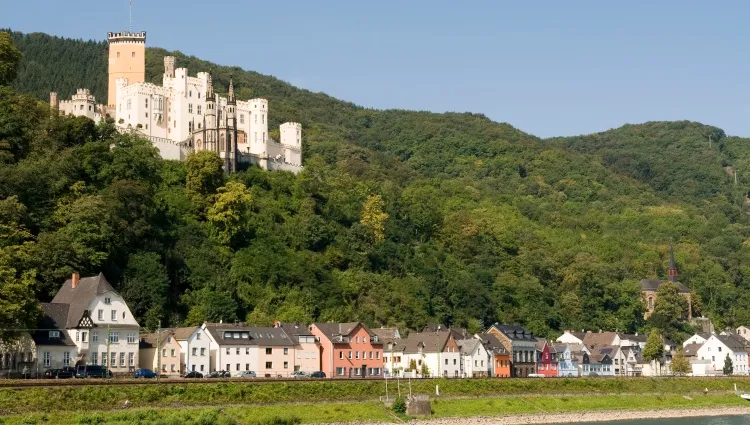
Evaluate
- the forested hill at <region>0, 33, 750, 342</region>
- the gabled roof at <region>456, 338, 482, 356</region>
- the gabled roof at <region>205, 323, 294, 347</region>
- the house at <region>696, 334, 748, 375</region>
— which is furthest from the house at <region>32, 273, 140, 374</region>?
the house at <region>696, 334, 748, 375</region>

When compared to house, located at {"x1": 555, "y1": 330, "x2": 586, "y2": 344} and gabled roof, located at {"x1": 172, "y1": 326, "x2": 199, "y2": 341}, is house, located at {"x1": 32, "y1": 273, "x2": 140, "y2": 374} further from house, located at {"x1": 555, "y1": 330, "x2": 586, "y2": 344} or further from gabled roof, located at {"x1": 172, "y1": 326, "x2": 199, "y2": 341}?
house, located at {"x1": 555, "y1": 330, "x2": 586, "y2": 344}

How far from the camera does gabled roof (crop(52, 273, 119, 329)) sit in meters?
68.5

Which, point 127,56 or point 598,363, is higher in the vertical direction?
point 127,56

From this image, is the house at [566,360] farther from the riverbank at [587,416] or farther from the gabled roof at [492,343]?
the riverbank at [587,416]

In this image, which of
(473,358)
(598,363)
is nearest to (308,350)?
(473,358)

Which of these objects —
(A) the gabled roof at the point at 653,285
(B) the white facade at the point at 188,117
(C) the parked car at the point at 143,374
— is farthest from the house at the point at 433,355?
(A) the gabled roof at the point at 653,285

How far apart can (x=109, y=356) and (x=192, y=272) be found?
81.0ft

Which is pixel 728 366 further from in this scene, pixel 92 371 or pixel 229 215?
pixel 92 371

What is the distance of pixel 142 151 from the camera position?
10331 cm

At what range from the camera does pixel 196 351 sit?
75.3 meters

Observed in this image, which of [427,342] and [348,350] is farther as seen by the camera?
[427,342]

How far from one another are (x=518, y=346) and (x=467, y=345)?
27.3ft

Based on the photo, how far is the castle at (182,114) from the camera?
372ft

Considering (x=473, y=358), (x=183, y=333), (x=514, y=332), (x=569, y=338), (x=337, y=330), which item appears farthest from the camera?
(x=569, y=338)
